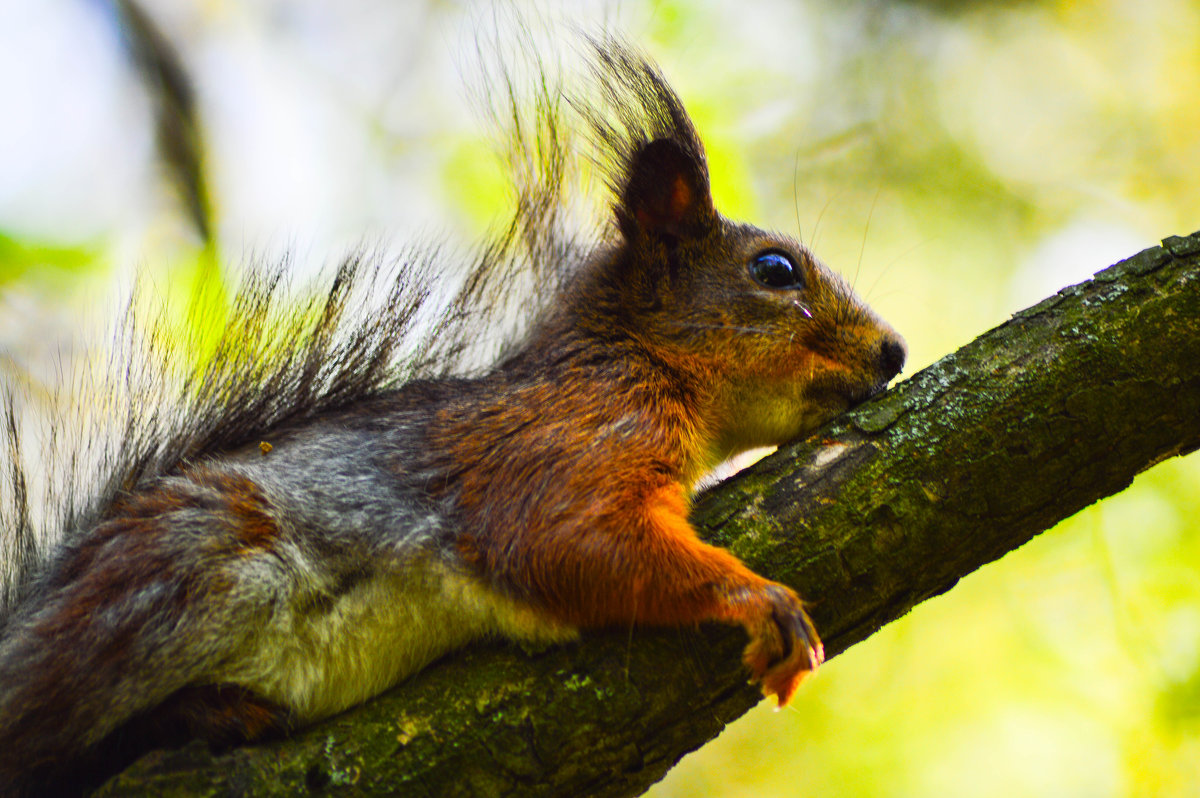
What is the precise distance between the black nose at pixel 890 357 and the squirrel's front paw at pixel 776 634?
1.11 m

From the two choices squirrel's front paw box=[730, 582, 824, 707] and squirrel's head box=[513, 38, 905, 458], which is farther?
squirrel's head box=[513, 38, 905, 458]

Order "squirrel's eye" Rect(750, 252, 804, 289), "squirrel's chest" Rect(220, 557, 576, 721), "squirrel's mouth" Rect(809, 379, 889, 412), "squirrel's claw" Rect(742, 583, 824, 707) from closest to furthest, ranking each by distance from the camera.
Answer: "squirrel's claw" Rect(742, 583, 824, 707), "squirrel's chest" Rect(220, 557, 576, 721), "squirrel's mouth" Rect(809, 379, 889, 412), "squirrel's eye" Rect(750, 252, 804, 289)

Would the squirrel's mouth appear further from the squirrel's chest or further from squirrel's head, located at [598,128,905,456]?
the squirrel's chest

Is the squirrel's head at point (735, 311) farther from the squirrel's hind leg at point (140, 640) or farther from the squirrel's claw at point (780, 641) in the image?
the squirrel's hind leg at point (140, 640)

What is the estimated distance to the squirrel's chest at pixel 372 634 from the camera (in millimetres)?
2193

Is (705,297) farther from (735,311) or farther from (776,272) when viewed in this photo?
(776,272)

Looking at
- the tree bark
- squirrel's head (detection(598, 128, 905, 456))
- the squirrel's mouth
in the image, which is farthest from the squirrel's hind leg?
the squirrel's mouth

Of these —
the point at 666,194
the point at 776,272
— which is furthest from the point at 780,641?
the point at 666,194

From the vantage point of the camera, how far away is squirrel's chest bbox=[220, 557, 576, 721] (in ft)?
7.20

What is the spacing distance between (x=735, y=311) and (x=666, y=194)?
0.55 m

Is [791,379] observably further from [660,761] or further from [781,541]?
[660,761]

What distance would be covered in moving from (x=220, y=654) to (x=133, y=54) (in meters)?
3.81

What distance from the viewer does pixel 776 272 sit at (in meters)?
3.08

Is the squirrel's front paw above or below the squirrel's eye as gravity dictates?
below
